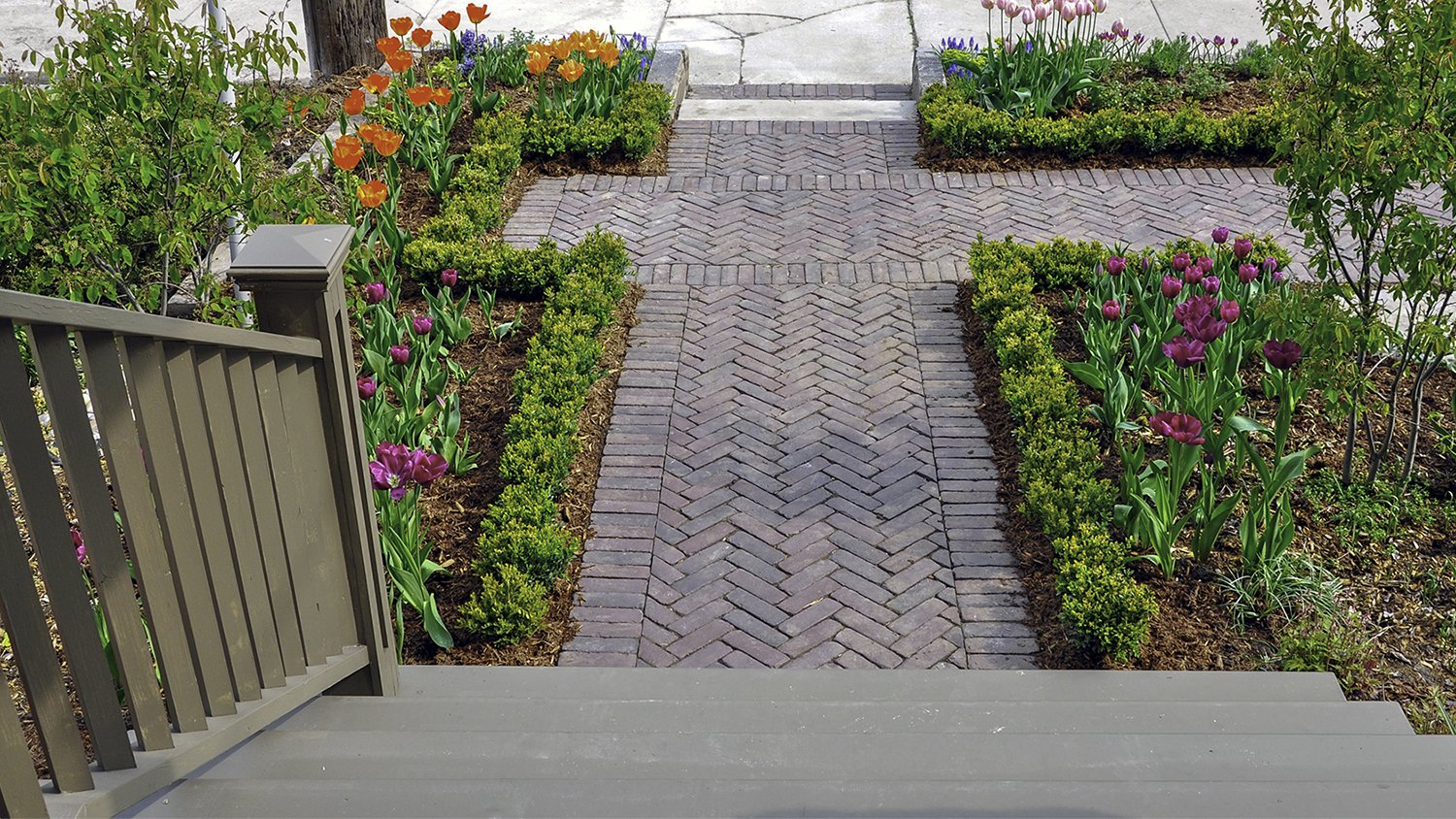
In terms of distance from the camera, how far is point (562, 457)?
487cm

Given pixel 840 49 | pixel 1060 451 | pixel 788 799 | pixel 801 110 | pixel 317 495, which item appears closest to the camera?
pixel 788 799

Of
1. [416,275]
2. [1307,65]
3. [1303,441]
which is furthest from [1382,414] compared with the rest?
[416,275]

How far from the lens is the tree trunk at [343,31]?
9.34m

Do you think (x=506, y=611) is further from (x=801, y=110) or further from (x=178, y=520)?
(x=801, y=110)

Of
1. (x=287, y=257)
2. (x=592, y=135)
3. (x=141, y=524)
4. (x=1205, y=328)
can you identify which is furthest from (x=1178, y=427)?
(x=592, y=135)

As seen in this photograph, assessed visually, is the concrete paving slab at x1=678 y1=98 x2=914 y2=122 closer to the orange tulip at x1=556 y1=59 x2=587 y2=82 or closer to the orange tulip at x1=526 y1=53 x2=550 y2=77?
the orange tulip at x1=556 y1=59 x2=587 y2=82

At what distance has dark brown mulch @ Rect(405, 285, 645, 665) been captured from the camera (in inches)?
161

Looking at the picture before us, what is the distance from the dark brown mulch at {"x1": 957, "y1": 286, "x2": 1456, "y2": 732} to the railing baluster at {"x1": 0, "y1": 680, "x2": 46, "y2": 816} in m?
2.84

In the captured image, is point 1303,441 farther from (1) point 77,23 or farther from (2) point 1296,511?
(1) point 77,23

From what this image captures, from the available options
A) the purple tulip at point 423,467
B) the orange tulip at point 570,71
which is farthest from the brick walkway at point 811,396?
the purple tulip at point 423,467

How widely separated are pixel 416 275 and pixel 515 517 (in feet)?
7.39

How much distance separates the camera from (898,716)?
11.0 ft

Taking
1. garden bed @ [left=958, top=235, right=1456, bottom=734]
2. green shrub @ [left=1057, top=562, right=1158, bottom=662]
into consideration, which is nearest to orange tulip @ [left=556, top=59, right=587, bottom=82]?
garden bed @ [left=958, top=235, right=1456, bottom=734]

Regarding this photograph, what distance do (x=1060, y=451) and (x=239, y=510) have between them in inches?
121
